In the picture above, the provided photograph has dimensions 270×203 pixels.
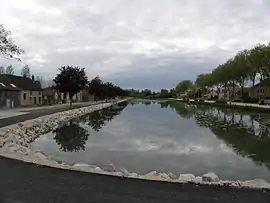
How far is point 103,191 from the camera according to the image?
7.68m

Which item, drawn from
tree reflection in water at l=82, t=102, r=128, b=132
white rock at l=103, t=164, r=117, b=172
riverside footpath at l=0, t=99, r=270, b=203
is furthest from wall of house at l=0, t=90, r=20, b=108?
riverside footpath at l=0, t=99, r=270, b=203

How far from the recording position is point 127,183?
27.5ft

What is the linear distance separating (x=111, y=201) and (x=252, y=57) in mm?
56744

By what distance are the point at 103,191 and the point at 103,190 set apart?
0.08m

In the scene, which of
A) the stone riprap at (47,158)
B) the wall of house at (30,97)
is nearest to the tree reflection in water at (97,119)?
the stone riprap at (47,158)

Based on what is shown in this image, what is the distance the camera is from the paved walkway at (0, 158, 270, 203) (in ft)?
23.4

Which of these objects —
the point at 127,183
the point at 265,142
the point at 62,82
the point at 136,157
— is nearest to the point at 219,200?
the point at 127,183

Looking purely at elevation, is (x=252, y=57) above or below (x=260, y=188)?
above

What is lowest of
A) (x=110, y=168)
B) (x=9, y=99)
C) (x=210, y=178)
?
(x=110, y=168)

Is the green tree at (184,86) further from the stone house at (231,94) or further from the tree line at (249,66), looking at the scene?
the tree line at (249,66)

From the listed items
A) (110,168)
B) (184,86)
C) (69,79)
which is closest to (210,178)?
(110,168)

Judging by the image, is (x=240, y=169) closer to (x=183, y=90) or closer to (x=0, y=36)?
(x=0, y=36)

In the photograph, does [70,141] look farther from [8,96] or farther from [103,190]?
[8,96]

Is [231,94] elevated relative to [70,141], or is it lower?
elevated
